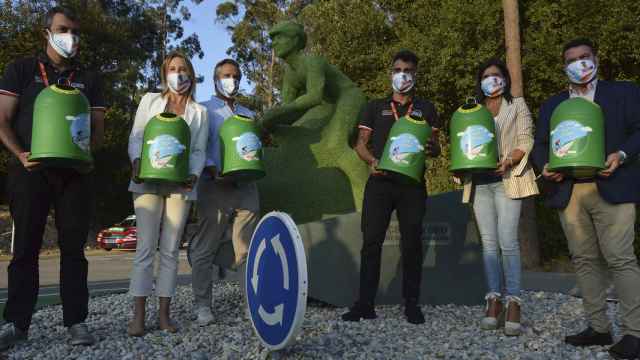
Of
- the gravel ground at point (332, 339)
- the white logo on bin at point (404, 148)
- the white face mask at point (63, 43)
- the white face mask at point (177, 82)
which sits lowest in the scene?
the gravel ground at point (332, 339)

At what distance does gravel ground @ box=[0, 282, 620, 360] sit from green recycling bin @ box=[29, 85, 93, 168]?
1099 mm

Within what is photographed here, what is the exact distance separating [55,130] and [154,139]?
1.81 ft

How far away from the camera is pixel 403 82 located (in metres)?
4.22

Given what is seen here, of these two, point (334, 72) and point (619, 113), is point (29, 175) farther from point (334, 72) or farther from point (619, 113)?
point (619, 113)

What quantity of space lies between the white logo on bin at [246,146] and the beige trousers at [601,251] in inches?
79.3

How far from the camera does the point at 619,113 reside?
11.2 feet

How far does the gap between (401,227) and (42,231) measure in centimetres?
236

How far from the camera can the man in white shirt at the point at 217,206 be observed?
4.06m

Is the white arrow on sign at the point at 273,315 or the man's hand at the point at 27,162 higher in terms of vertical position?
the man's hand at the point at 27,162

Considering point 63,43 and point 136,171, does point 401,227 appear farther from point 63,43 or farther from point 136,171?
point 63,43

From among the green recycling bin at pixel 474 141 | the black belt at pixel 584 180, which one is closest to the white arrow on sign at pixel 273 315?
the green recycling bin at pixel 474 141

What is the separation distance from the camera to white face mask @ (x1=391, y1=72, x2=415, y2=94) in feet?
13.8

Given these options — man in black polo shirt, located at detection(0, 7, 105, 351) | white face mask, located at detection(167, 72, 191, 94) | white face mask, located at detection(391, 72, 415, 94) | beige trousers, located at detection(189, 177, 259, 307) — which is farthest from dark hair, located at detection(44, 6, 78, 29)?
white face mask, located at detection(391, 72, 415, 94)

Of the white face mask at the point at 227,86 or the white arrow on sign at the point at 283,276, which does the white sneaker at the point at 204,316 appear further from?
the white face mask at the point at 227,86
